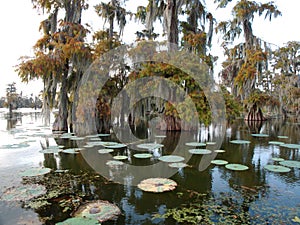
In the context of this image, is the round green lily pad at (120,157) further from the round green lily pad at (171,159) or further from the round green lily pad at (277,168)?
the round green lily pad at (277,168)

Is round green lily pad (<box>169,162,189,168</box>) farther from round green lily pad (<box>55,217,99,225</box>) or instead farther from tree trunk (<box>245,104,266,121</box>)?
tree trunk (<box>245,104,266,121</box>)

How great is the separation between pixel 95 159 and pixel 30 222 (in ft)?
9.69

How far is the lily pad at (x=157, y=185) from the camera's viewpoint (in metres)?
3.46

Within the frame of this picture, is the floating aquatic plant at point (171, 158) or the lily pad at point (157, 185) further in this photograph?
the floating aquatic plant at point (171, 158)

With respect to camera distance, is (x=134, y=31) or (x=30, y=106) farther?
(x=30, y=106)

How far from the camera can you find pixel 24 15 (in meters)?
11.5

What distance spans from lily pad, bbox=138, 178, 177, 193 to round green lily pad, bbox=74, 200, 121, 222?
0.77 metres

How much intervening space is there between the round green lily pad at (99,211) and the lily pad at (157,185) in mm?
773

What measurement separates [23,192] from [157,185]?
2091mm

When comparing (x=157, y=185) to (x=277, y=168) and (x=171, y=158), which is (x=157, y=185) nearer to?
(x=171, y=158)

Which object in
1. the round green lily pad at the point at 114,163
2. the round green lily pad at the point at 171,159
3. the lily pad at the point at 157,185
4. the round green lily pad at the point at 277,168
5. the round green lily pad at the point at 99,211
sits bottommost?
the round green lily pad at the point at 99,211

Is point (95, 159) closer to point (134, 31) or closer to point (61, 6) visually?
point (61, 6)

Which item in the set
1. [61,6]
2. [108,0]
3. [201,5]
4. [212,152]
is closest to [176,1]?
[201,5]

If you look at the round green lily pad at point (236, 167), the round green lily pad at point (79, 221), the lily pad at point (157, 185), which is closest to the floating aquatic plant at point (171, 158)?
the round green lily pad at point (236, 167)
